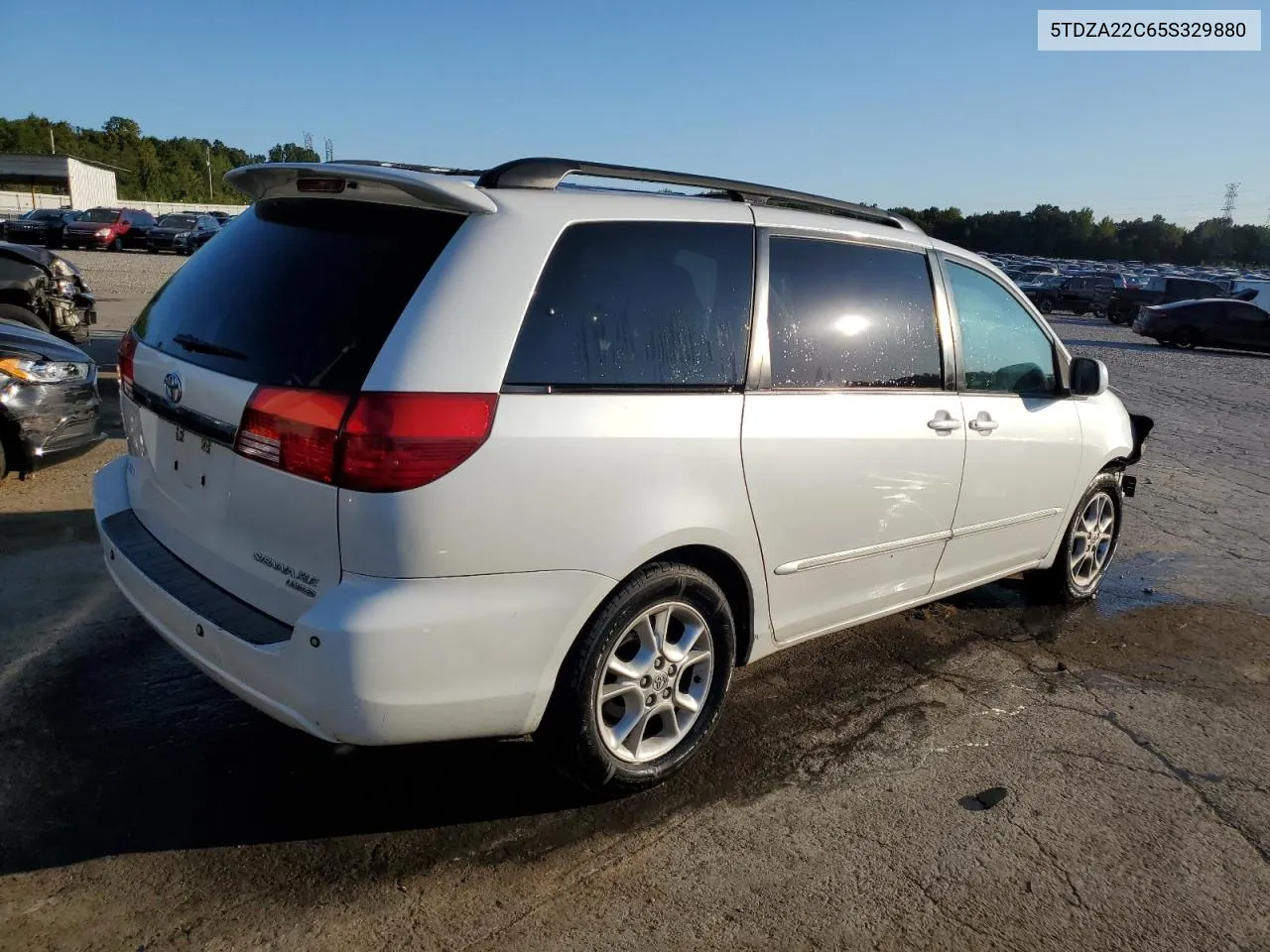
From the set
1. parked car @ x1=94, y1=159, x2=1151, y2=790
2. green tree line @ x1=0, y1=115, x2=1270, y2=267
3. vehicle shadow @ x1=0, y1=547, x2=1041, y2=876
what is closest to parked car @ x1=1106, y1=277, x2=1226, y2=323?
parked car @ x1=94, y1=159, x2=1151, y2=790

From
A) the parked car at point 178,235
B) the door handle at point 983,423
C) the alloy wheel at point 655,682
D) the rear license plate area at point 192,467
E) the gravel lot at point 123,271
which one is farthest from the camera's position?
the parked car at point 178,235

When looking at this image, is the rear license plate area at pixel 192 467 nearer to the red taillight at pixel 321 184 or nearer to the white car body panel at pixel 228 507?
the white car body panel at pixel 228 507

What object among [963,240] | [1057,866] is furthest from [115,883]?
[963,240]

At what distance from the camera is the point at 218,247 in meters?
3.27

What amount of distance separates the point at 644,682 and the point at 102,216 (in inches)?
1484

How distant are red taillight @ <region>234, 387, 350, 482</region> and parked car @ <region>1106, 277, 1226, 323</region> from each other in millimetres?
32720

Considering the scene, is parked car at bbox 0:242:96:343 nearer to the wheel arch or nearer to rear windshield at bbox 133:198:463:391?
rear windshield at bbox 133:198:463:391

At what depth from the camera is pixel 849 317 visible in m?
3.68

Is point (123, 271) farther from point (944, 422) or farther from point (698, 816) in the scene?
point (698, 816)

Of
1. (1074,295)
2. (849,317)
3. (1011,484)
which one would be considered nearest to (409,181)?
(849,317)

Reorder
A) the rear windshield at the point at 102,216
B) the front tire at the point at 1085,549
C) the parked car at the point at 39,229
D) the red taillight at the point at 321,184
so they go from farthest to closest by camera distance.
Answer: the rear windshield at the point at 102,216 < the parked car at the point at 39,229 < the front tire at the point at 1085,549 < the red taillight at the point at 321,184

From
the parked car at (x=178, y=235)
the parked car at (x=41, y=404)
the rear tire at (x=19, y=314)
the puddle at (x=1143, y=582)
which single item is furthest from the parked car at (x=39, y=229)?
the puddle at (x=1143, y=582)

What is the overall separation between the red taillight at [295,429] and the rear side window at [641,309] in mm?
467

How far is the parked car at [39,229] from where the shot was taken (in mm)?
33094
